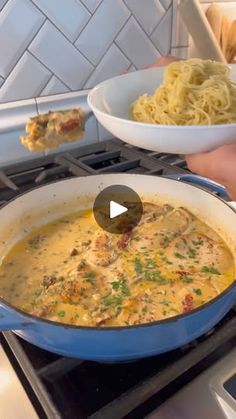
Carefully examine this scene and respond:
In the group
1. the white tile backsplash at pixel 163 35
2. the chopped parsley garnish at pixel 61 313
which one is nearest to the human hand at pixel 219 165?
the chopped parsley garnish at pixel 61 313

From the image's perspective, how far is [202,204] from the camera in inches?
29.4

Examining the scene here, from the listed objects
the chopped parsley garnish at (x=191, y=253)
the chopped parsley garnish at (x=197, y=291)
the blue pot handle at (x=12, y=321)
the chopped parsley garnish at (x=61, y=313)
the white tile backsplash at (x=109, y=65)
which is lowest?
the chopped parsley garnish at (x=197, y=291)

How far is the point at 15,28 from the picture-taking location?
3.32 ft

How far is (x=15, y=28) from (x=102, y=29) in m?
0.24

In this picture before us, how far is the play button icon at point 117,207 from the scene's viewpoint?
0.80 meters

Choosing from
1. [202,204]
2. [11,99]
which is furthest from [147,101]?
[11,99]

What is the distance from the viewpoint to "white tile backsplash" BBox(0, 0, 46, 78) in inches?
39.2

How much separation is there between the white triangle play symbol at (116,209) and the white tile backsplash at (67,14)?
523 millimetres

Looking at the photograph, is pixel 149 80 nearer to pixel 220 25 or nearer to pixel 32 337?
pixel 220 25

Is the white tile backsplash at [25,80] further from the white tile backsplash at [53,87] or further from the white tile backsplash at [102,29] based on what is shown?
the white tile backsplash at [102,29]

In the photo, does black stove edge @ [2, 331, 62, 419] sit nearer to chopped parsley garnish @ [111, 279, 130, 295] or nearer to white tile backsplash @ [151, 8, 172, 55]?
chopped parsley garnish @ [111, 279, 130, 295]

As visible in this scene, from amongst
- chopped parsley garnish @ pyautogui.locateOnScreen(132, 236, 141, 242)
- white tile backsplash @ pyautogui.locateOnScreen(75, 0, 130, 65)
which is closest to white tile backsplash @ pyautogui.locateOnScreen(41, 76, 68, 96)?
white tile backsplash @ pyautogui.locateOnScreen(75, 0, 130, 65)

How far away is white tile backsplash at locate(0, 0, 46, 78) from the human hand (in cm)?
54

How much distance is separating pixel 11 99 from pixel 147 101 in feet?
1.29
